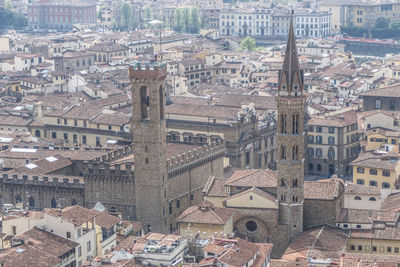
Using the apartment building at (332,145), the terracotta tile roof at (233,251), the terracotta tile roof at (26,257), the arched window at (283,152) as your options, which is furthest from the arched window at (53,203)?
the apartment building at (332,145)

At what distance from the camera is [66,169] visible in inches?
3361

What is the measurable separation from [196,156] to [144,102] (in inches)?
324

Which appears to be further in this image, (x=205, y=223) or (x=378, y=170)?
(x=378, y=170)

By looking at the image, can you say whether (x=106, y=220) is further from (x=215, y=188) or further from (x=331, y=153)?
(x=331, y=153)

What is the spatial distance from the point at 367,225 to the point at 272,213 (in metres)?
6.77

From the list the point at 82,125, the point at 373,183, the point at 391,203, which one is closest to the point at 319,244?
the point at 391,203

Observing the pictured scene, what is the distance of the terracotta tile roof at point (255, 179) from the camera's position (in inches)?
2945

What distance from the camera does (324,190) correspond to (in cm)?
7431

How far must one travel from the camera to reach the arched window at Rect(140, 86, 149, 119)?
76.9 meters

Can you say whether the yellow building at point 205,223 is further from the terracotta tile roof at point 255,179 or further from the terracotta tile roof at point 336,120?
the terracotta tile roof at point 336,120

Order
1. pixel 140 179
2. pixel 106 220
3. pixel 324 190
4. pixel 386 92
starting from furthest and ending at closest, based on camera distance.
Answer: pixel 386 92 → pixel 140 179 → pixel 324 190 → pixel 106 220

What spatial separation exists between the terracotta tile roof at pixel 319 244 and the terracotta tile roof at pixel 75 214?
519 inches

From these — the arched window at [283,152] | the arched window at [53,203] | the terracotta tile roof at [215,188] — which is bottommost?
the arched window at [53,203]

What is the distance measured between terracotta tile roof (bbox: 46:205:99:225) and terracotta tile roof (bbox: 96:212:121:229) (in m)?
0.40
